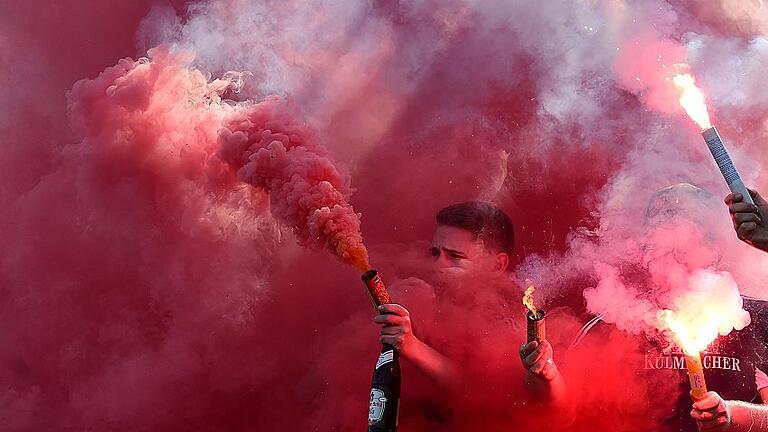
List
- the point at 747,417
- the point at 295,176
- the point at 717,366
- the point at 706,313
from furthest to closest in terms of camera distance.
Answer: the point at 295,176 < the point at 717,366 < the point at 706,313 < the point at 747,417

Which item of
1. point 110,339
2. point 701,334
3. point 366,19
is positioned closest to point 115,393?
point 110,339

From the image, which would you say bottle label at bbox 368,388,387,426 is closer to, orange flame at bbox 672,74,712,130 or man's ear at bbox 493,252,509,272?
man's ear at bbox 493,252,509,272

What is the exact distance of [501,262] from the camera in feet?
15.8

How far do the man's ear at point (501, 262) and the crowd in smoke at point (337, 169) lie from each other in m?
0.11

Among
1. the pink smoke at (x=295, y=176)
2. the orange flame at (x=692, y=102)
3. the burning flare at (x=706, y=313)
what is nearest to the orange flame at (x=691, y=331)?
the burning flare at (x=706, y=313)

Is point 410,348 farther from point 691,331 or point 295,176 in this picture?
point 691,331

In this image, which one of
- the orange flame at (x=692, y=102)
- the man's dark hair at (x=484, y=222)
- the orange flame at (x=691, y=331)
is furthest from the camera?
the man's dark hair at (x=484, y=222)

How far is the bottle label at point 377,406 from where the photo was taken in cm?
367

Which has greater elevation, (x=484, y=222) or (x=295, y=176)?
(x=484, y=222)

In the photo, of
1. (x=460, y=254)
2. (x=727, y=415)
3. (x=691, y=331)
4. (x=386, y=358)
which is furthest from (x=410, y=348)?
(x=727, y=415)

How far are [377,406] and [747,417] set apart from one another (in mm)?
1573

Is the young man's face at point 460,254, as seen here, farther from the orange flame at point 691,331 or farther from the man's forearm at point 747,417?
the man's forearm at point 747,417

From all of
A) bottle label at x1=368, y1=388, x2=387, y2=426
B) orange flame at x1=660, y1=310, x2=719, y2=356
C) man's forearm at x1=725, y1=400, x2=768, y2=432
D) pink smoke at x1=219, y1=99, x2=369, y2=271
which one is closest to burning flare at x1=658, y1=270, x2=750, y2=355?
orange flame at x1=660, y1=310, x2=719, y2=356

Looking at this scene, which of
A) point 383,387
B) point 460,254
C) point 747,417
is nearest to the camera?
point 747,417
